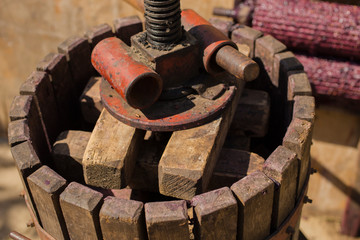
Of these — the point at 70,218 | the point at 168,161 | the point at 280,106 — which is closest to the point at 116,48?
the point at 168,161

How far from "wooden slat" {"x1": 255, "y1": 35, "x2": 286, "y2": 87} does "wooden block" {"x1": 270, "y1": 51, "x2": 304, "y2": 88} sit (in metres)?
0.03

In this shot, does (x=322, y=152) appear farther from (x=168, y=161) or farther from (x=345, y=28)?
(x=168, y=161)

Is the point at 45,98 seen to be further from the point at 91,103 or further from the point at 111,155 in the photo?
the point at 111,155

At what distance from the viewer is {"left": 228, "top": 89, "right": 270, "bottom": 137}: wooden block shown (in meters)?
3.32

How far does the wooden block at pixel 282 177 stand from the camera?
2.55 m

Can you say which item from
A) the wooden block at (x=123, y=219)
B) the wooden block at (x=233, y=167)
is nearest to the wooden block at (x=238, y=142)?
the wooden block at (x=233, y=167)

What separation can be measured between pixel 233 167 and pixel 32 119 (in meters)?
1.32

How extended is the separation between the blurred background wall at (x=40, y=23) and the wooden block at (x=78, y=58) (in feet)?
6.74

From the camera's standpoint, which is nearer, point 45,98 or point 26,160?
point 26,160

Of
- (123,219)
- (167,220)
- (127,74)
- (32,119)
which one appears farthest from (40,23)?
(167,220)

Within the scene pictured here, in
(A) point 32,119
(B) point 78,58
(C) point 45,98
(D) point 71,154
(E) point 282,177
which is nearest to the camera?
(E) point 282,177

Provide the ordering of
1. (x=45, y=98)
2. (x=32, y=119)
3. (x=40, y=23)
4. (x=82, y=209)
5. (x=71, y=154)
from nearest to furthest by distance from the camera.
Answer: (x=82, y=209) → (x=71, y=154) → (x=32, y=119) → (x=45, y=98) → (x=40, y=23)

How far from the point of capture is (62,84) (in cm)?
351

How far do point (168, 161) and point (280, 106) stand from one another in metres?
1.27
